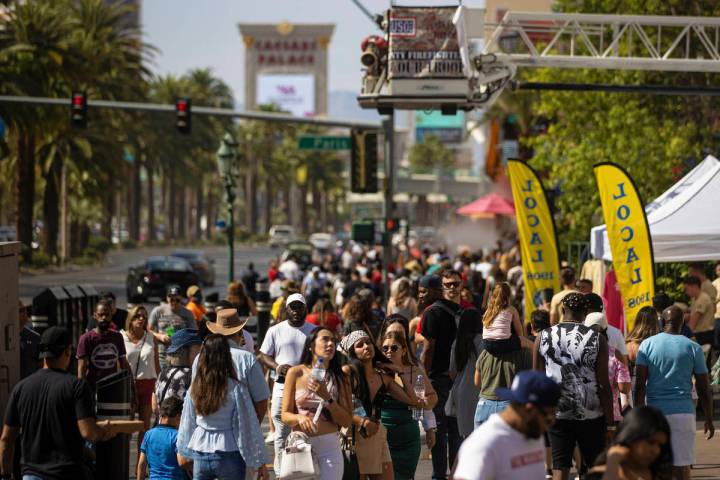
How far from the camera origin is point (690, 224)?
18.5m

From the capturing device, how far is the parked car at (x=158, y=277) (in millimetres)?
42219

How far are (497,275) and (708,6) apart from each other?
46.8ft

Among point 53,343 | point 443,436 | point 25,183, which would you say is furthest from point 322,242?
point 53,343

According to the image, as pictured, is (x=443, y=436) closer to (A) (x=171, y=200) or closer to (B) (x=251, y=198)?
(A) (x=171, y=200)

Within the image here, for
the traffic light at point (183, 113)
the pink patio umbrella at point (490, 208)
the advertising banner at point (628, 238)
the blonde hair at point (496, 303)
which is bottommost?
the blonde hair at point (496, 303)

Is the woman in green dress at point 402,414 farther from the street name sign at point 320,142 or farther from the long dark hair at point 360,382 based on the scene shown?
the street name sign at point 320,142

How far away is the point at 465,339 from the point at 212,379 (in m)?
3.57

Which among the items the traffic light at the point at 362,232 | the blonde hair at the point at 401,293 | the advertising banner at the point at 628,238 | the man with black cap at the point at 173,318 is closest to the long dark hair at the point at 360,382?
the man with black cap at the point at 173,318

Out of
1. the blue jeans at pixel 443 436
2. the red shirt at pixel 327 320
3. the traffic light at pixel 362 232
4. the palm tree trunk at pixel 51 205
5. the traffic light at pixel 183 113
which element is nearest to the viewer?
the blue jeans at pixel 443 436

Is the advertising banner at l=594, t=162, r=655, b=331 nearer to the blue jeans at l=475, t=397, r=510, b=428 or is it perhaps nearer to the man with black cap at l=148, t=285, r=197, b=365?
the man with black cap at l=148, t=285, r=197, b=365

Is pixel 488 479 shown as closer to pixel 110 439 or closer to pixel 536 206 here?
pixel 110 439

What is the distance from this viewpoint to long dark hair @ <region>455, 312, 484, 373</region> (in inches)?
445

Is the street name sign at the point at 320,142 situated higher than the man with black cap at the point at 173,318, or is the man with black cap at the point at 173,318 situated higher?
the street name sign at the point at 320,142

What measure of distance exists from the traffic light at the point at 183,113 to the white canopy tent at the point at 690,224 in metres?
14.9
